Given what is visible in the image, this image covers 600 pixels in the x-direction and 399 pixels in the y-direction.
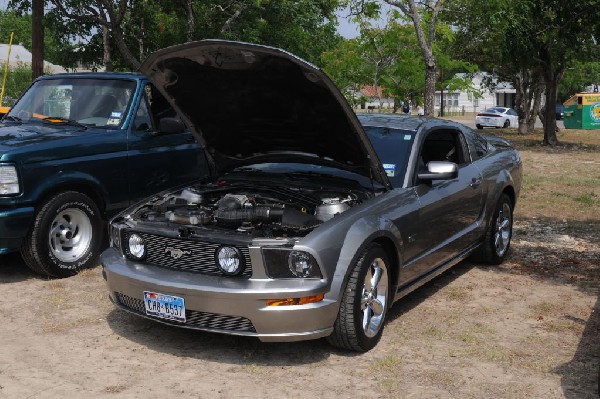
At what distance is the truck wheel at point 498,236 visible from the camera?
741 cm

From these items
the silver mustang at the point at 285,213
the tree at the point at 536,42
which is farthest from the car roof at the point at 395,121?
the tree at the point at 536,42

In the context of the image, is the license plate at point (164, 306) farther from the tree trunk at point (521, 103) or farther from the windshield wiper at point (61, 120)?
the tree trunk at point (521, 103)

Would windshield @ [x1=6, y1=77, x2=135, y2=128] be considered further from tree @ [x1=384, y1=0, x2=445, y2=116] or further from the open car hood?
tree @ [x1=384, y1=0, x2=445, y2=116]

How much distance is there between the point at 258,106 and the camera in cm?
583

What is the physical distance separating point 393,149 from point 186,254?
2.07 meters

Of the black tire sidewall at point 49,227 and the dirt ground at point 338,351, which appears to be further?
the black tire sidewall at point 49,227

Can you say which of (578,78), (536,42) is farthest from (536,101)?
(578,78)

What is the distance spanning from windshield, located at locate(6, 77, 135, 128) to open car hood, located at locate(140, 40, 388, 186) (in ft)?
5.40

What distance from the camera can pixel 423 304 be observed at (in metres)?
6.28

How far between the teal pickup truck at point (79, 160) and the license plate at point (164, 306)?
6.94 ft

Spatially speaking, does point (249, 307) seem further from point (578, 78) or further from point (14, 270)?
point (578, 78)

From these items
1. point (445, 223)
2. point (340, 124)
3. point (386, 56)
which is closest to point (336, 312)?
point (340, 124)

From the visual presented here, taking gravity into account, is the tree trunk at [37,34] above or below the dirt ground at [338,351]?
above

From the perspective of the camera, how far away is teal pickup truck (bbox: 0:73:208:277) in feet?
21.3
